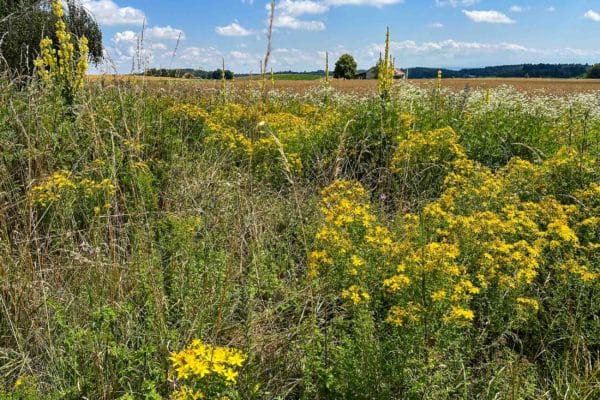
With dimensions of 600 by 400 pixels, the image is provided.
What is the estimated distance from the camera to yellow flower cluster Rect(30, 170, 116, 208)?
2576mm

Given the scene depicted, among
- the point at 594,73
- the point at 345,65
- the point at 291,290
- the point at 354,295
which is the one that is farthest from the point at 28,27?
the point at 594,73

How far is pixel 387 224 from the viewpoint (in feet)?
10.6

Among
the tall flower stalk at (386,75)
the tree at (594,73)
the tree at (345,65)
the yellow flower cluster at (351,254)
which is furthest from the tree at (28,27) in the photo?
the tree at (594,73)

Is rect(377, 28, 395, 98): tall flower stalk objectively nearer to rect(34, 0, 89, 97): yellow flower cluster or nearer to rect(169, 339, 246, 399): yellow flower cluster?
rect(34, 0, 89, 97): yellow flower cluster

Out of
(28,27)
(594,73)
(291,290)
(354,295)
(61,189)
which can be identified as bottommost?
(291,290)

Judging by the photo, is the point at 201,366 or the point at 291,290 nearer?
the point at 201,366

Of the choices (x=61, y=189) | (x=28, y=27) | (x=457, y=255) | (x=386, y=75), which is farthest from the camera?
(x=28, y=27)

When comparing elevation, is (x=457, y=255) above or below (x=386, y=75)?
below

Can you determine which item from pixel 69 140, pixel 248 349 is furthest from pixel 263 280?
pixel 69 140

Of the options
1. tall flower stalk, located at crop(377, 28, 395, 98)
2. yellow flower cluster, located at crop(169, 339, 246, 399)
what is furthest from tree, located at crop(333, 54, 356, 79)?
yellow flower cluster, located at crop(169, 339, 246, 399)

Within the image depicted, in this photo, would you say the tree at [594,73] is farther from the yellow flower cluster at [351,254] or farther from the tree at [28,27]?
the yellow flower cluster at [351,254]

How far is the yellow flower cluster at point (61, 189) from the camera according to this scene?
101 inches

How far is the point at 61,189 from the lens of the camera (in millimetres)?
2754

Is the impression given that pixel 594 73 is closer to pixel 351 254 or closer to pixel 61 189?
pixel 351 254
